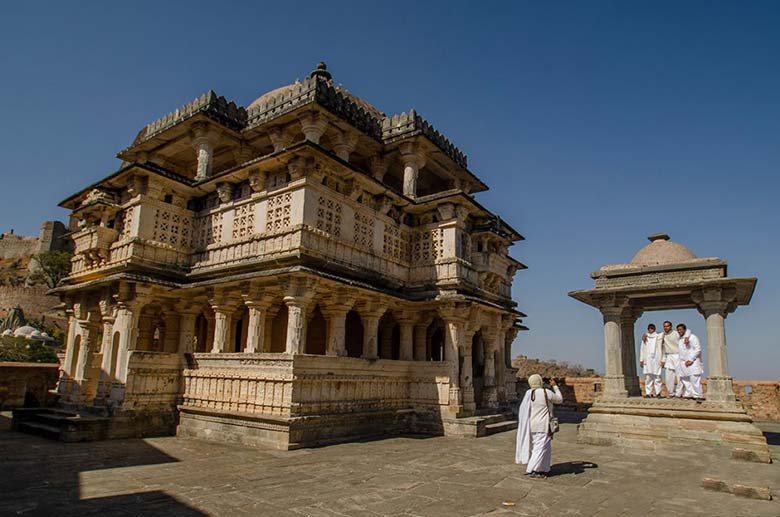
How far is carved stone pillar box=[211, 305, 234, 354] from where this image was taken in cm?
1508

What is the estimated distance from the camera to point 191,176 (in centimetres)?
2128

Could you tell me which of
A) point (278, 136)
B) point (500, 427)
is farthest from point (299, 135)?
point (500, 427)

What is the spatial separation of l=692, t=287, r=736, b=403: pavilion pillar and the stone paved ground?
5.66 feet

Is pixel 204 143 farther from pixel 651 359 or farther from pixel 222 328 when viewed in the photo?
pixel 651 359

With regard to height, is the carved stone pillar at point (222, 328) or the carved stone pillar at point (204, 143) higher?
the carved stone pillar at point (204, 143)

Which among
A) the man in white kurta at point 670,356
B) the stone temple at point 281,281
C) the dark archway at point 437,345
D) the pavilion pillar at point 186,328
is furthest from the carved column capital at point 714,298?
the pavilion pillar at point 186,328

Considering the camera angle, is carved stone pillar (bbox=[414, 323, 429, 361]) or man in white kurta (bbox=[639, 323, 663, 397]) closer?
man in white kurta (bbox=[639, 323, 663, 397])

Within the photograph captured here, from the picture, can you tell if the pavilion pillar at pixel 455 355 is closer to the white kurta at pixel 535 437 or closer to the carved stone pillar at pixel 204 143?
the white kurta at pixel 535 437

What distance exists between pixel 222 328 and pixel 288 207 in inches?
168

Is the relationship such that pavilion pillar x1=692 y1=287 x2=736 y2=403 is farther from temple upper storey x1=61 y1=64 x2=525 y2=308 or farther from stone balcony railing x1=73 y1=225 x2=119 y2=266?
stone balcony railing x1=73 y1=225 x2=119 y2=266

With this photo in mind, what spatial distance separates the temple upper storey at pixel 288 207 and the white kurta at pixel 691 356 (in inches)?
261

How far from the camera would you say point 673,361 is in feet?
46.0

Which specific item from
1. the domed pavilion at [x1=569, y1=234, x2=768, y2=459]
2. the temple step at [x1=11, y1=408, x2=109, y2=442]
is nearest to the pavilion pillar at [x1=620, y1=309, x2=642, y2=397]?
the domed pavilion at [x1=569, y1=234, x2=768, y2=459]

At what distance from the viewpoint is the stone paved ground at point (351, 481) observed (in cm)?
691
